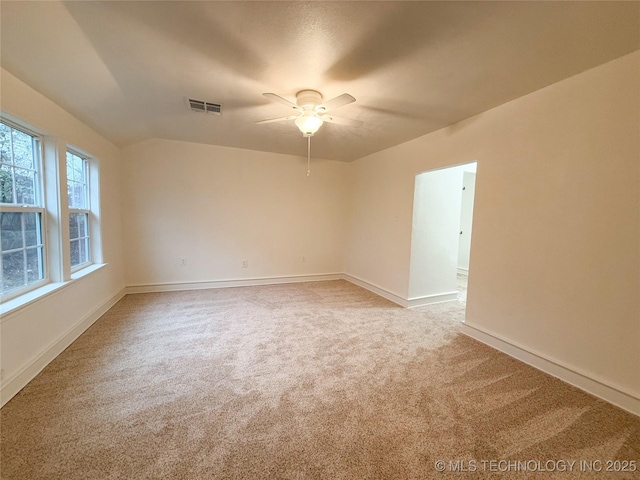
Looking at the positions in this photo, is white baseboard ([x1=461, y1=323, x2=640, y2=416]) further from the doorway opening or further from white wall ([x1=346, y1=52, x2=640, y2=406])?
the doorway opening

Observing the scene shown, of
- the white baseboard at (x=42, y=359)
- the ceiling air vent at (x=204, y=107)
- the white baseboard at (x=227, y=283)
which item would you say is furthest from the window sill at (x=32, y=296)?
the ceiling air vent at (x=204, y=107)

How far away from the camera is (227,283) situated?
180 inches

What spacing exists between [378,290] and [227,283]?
2.65 metres

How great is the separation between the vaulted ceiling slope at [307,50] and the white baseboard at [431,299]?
2460 mm

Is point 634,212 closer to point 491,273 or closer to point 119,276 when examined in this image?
point 491,273

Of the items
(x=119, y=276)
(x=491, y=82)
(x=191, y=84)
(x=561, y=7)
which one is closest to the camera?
(x=561, y=7)

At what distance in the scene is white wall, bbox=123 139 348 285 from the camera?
4062 millimetres

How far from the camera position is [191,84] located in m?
2.26

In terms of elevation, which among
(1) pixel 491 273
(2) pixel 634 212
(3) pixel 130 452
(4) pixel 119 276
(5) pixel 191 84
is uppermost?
(5) pixel 191 84

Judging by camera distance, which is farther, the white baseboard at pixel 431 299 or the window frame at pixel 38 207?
the white baseboard at pixel 431 299

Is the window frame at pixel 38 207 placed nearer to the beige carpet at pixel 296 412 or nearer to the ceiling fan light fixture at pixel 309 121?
the beige carpet at pixel 296 412

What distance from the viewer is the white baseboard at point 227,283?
415 cm

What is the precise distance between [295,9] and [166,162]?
138 inches

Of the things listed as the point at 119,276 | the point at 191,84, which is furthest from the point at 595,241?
the point at 119,276
